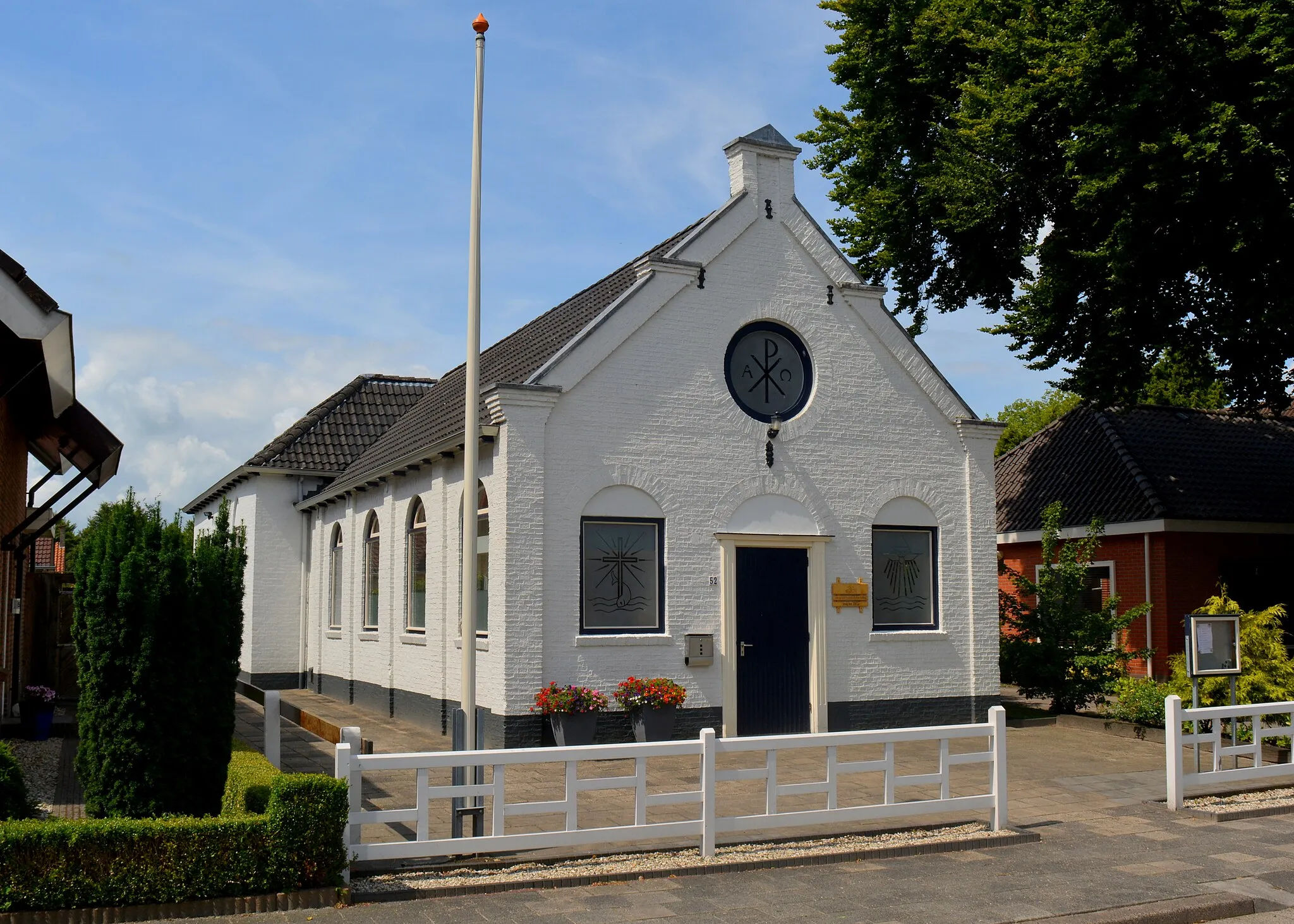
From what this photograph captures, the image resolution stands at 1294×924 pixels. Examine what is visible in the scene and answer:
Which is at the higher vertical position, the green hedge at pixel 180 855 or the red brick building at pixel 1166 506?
the red brick building at pixel 1166 506

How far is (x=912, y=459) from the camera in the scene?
55.7 feet

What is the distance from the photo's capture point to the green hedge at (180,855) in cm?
695

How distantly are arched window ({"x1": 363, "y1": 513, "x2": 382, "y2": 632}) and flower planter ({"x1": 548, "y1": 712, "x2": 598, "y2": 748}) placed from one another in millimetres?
7047

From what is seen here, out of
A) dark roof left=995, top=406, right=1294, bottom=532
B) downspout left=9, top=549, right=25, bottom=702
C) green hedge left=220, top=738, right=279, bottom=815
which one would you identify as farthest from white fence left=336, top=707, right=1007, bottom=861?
dark roof left=995, top=406, right=1294, bottom=532

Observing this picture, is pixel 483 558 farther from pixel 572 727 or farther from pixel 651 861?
pixel 651 861

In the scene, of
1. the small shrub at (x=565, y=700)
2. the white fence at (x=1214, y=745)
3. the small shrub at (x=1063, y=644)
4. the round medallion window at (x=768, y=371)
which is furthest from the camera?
the small shrub at (x=1063, y=644)

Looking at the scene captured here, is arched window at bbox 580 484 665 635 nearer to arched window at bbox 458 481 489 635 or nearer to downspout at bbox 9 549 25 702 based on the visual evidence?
arched window at bbox 458 481 489 635

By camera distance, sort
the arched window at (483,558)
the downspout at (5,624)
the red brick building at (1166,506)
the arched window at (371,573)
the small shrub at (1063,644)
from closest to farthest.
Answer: the downspout at (5,624)
the arched window at (483,558)
the small shrub at (1063,644)
the arched window at (371,573)
the red brick building at (1166,506)

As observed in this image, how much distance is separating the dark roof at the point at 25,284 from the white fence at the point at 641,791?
5288 mm

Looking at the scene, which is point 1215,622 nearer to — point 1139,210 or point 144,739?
point 1139,210

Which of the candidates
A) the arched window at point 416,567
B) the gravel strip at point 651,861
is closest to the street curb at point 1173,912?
the gravel strip at point 651,861

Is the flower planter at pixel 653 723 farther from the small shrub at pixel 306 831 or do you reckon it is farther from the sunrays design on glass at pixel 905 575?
the small shrub at pixel 306 831

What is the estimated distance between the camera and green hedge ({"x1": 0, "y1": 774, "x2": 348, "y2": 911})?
6.95m

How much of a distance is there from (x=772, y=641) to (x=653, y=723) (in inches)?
87.3
